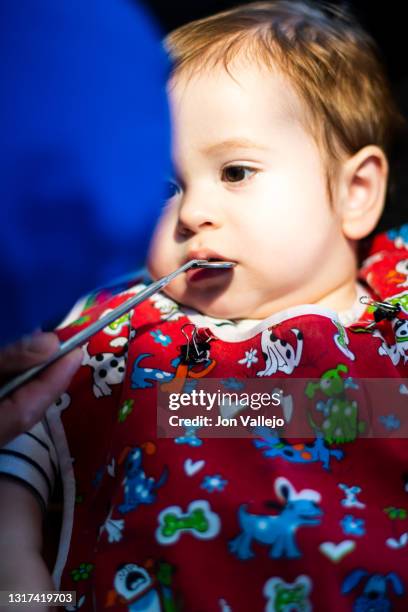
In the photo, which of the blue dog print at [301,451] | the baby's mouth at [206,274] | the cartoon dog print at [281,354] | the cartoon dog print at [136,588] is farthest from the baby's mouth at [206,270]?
the cartoon dog print at [136,588]

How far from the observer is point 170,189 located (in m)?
0.88

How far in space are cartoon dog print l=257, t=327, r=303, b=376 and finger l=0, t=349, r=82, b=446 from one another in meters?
0.23

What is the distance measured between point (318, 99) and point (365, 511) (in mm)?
543

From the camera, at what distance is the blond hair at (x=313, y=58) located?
0.89 metres

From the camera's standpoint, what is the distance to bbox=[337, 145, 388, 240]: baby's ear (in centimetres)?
94

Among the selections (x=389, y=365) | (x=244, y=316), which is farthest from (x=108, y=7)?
(x=389, y=365)

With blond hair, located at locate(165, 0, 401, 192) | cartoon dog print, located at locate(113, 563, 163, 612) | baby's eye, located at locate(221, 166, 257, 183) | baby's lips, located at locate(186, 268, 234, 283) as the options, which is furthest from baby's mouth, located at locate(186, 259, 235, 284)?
cartoon dog print, located at locate(113, 563, 163, 612)

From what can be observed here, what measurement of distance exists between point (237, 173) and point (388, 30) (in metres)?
Result: 0.64

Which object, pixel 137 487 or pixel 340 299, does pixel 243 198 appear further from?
pixel 137 487

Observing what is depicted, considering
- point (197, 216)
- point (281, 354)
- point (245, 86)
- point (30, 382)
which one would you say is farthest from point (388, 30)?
point (30, 382)

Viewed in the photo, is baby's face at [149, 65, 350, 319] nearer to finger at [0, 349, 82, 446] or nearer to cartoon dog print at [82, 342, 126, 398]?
cartoon dog print at [82, 342, 126, 398]

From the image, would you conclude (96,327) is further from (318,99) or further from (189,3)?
(189,3)

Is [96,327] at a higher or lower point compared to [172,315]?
lower

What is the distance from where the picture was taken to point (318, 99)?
90 centimetres
